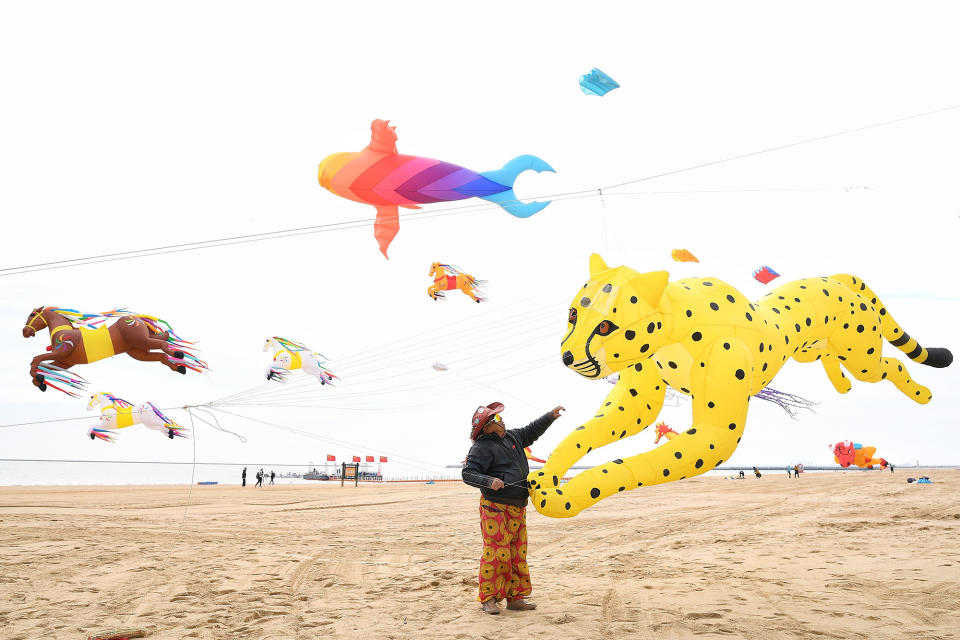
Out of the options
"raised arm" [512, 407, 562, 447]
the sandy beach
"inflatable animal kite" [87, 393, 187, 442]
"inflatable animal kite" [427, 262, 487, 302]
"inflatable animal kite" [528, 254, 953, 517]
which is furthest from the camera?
"inflatable animal kite" [427, 262, 487, 302]

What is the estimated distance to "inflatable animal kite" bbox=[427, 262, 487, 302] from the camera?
40.3 ft

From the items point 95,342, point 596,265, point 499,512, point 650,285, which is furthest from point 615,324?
point 95,342

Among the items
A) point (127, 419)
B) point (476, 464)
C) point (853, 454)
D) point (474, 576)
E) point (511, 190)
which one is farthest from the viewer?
point (853, 454)

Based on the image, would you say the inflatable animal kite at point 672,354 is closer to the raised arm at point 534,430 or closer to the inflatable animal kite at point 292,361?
the raised arm at point 534,430

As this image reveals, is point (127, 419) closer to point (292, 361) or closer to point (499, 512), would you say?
point (292, 361)

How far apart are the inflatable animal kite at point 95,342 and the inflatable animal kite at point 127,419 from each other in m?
3.11

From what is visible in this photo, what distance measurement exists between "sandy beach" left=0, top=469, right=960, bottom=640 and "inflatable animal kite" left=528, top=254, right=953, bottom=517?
58.6 inches

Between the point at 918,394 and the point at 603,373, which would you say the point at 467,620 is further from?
the point at 918,394

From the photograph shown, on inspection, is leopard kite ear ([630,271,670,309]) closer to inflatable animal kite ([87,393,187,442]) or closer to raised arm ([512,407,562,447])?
raised arm ([512,407,562,447])

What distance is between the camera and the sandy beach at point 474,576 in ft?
15.8

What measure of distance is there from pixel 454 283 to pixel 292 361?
158 inches

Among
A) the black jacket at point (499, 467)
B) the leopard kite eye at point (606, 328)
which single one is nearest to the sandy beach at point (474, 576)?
the black jacket at point (499, 467)

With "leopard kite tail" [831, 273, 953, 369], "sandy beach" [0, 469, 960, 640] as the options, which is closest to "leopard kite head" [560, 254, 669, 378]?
"sandy beach" [0, 469, 960, 640]

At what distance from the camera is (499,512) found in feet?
17.0
